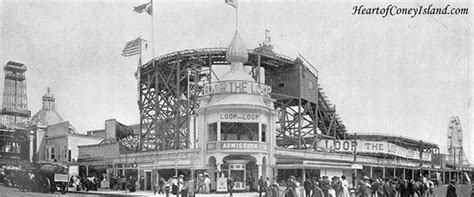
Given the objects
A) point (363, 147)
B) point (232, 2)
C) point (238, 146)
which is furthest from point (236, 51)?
point (363, 147)

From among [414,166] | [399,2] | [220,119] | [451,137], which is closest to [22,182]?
[220,119]

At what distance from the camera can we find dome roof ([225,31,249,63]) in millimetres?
44406

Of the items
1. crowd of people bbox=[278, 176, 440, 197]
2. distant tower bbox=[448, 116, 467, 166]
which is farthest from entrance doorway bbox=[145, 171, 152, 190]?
distant tower bbox=[448, 116, 467, 166]

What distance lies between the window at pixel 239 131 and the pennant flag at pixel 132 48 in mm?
10097

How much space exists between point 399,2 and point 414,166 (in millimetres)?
36348

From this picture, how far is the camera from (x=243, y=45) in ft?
148

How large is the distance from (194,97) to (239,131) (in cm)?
1326

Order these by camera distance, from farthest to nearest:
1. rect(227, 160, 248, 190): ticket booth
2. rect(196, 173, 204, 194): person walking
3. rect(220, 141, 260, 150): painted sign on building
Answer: rect(227, 160, 248, 190): ticket booth < rect(220, 141, 260, 150): painted sign on building < rect(196, 173, 204, 194): person walking

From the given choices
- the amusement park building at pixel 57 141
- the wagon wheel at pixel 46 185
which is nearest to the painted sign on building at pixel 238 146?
the wagon wheel at pixel 46 185

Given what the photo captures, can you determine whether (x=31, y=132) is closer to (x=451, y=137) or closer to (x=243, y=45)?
(x=243, y=45)

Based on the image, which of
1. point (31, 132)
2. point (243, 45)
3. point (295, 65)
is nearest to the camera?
point (243, 45)

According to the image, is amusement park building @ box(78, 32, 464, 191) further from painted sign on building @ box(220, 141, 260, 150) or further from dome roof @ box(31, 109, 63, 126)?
dome roof @ box(31, 109, 63, 126)

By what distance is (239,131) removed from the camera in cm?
4484

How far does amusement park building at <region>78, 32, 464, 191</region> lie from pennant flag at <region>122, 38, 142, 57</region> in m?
7.25
